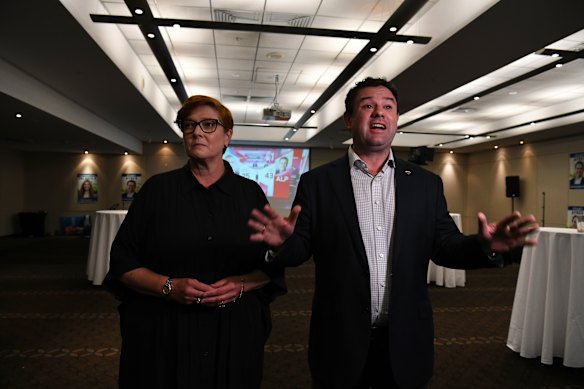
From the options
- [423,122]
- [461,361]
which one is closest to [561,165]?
[423,122]

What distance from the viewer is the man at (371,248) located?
1560 millimetres

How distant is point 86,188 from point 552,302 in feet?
53.8

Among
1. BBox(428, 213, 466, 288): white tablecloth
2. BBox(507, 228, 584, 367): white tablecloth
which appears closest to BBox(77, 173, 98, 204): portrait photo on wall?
BBox(428, 213, 466, 288): white tablecloth

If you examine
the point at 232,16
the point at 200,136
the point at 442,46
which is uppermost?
the point at 232,16

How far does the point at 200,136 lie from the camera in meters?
1.67

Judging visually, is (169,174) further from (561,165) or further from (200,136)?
(561,165)

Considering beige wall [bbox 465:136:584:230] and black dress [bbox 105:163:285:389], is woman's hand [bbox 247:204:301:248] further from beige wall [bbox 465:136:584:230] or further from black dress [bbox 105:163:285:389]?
beige wall [bbox 465:136:584:230]

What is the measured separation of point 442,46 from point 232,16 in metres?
2.85

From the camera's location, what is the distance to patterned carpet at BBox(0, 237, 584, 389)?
3.30 m

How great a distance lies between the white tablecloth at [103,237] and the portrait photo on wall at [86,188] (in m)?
11.1

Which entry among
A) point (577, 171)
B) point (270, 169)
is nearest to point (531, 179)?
point (577, 171)

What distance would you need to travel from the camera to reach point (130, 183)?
54.6 feet

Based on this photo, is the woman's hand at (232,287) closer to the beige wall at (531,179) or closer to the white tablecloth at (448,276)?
the white tablecloth at (448,276)

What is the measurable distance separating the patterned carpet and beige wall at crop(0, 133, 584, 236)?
8503 mm
